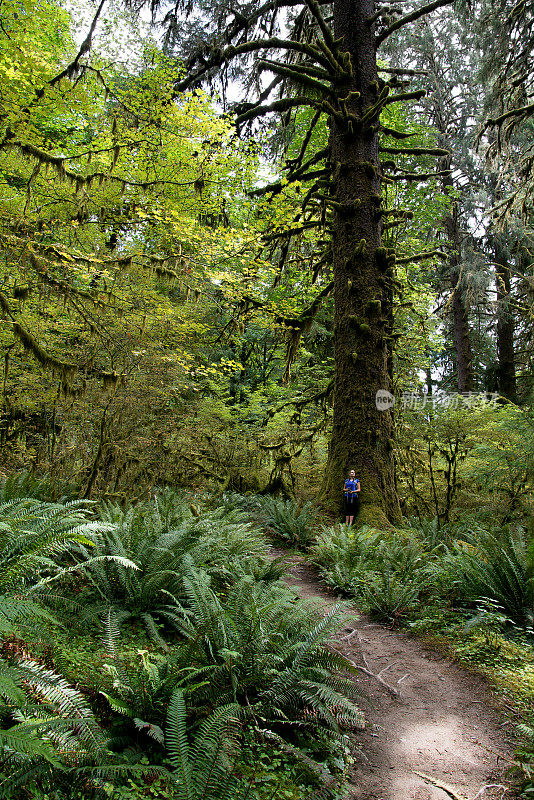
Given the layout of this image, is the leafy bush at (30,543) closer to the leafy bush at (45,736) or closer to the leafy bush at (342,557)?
the leafy bush at (45,736)

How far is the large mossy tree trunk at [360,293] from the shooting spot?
7324 mm

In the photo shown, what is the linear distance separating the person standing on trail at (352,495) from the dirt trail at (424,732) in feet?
9.61

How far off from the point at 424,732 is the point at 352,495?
431 centimetres

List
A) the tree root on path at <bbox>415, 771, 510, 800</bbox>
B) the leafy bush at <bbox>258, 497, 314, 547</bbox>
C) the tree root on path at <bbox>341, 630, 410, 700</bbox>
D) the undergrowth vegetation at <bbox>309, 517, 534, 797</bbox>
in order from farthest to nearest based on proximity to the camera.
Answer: the leafy bush at <bbox>258, 497, 314, 547</bbox>, the undergrowth vegetation at <bbox>309, 517, 534, 797</bbox>, the tree root on path at <bbox>341, 630, 410, 700</bbox>, the tree root on path at <bbox>415, 771, 510, 800</bbox>

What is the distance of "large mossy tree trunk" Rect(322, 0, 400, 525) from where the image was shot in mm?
7324

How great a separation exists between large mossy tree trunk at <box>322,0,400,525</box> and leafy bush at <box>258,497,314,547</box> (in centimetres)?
48

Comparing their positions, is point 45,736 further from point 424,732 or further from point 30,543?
point 424,732

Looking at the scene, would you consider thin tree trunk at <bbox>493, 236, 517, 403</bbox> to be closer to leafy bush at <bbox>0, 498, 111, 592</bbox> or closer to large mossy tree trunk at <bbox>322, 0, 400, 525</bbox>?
large mossy tree trunk at <bbox>322, 0, 400, 525</bbox>

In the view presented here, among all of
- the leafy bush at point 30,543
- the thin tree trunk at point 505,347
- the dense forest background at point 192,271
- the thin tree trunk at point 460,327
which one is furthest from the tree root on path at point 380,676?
the thin tree trunk at point 505,347

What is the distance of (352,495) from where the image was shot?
7230 mm

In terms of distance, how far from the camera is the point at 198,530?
4.61 meters

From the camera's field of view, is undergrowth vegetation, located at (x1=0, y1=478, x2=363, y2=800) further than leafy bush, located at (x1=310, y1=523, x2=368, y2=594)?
No

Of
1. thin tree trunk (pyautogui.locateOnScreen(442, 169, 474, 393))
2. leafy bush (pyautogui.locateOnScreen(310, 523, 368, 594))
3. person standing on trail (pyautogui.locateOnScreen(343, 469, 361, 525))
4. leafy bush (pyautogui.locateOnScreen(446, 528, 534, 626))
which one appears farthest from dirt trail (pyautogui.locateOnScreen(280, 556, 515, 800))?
thin tree trunk (pyautogui.locateOnScreen(442, 169, 474, 393))

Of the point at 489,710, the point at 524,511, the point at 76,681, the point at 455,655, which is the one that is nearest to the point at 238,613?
the point at 76,681
